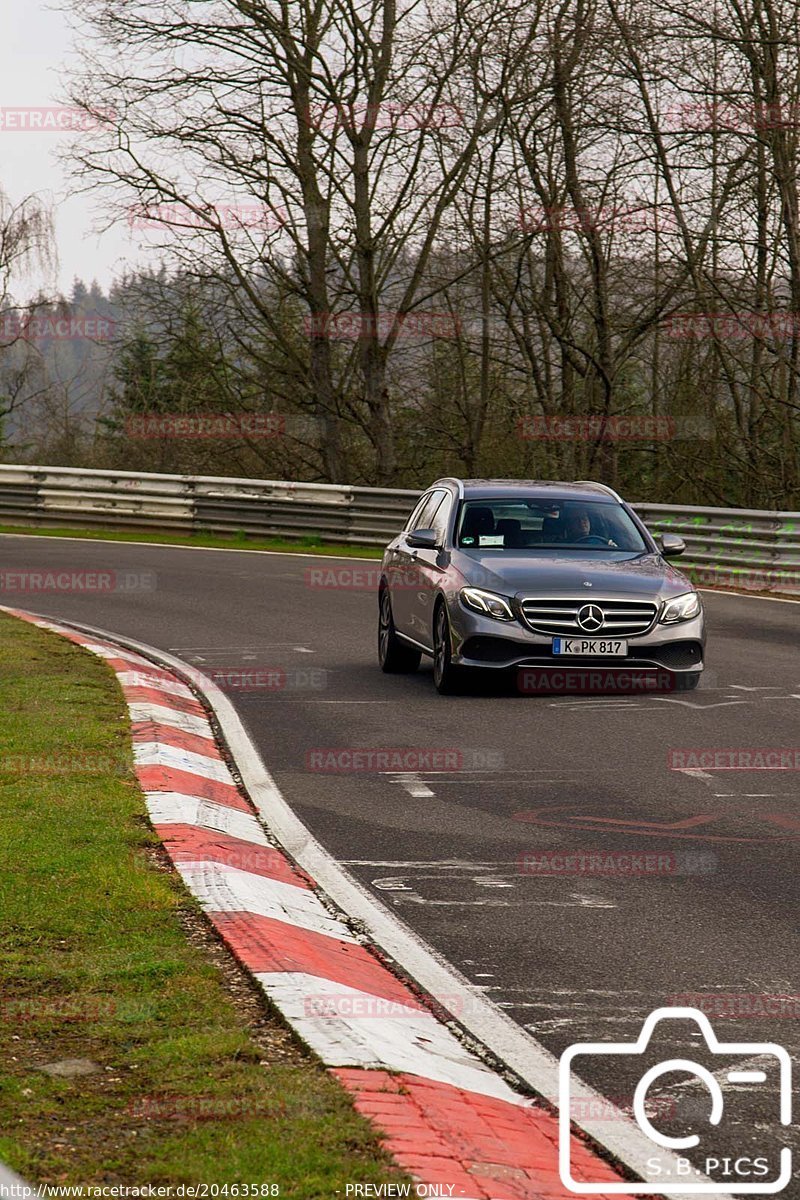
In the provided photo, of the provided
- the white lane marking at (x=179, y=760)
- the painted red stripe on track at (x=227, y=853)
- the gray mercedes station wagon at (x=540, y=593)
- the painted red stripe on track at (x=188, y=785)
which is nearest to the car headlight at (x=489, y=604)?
the gray mercedes station wagon at (x=540, y=593)

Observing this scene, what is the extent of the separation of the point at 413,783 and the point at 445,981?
12.3 feet

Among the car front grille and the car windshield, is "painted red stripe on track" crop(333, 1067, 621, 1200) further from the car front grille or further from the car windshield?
the car windshield

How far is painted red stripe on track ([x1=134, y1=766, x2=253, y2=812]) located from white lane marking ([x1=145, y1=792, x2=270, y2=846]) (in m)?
0.13

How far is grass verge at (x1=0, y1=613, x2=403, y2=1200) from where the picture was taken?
3.48 m

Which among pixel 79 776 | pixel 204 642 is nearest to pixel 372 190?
pixel 204 642

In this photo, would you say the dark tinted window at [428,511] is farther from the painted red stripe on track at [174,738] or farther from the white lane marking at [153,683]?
the painted red stripe on track at [174,738]

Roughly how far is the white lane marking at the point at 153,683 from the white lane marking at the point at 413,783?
3271 mm

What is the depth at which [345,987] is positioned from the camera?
16.6 ft

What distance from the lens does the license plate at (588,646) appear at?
1230 cm

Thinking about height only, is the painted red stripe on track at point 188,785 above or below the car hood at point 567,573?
below

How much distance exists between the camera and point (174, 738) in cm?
1005

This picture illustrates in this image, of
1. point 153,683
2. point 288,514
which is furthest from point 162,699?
point 288,514

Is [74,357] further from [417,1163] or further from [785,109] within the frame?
[417,1163]

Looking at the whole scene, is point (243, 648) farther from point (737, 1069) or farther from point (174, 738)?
point (737, 1069)
